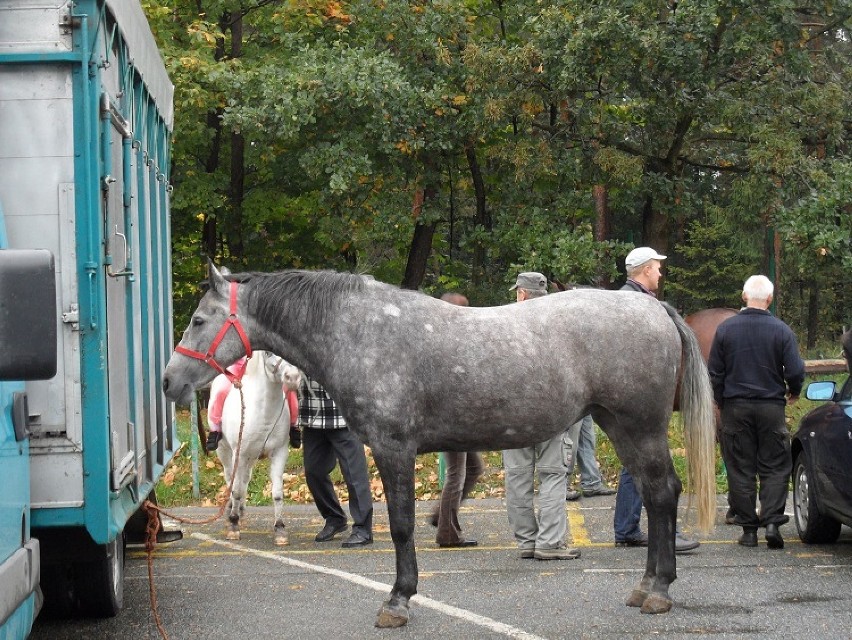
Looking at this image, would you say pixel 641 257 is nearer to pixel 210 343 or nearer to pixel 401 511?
pixel 401 511

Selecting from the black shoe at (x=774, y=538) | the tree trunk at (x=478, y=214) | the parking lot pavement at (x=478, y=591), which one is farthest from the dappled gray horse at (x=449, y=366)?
the tree trunk at (x=478, y=214)

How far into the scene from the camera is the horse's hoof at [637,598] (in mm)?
7270

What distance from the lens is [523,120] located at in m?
17.8

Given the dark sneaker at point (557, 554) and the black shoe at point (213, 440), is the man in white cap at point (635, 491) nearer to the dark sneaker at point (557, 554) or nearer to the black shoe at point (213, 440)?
the dark sneaker at point (557, 554)

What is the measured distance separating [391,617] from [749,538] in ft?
12.6

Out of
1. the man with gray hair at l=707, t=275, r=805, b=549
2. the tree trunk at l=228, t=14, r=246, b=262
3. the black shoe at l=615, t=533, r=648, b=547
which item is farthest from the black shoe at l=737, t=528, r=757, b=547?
the tree trunk at l=228, t=14, r=246, b=262

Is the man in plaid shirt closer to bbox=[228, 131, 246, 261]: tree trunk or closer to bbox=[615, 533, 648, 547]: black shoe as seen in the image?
bbox=[615, 533, 648, 547]: black shoe

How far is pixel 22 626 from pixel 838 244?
528 inches

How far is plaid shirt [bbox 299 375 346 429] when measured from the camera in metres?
9.88

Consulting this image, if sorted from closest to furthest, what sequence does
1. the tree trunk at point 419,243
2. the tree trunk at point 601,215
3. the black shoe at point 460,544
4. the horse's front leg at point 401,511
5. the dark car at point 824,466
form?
the horse's front leg at point 401,511, the dark car at point 824,466, the black shoe at point 460,544, the tree trunk at point 601,215, the tree trunk at point 419,243

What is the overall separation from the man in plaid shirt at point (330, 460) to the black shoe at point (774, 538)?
3.19 m

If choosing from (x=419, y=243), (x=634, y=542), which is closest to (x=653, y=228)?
(x=419, y=243)

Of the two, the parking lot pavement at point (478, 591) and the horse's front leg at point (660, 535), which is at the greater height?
the horse's front leg at point (660, 535)

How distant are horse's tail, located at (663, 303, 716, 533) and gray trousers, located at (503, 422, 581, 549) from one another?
1.39 m
